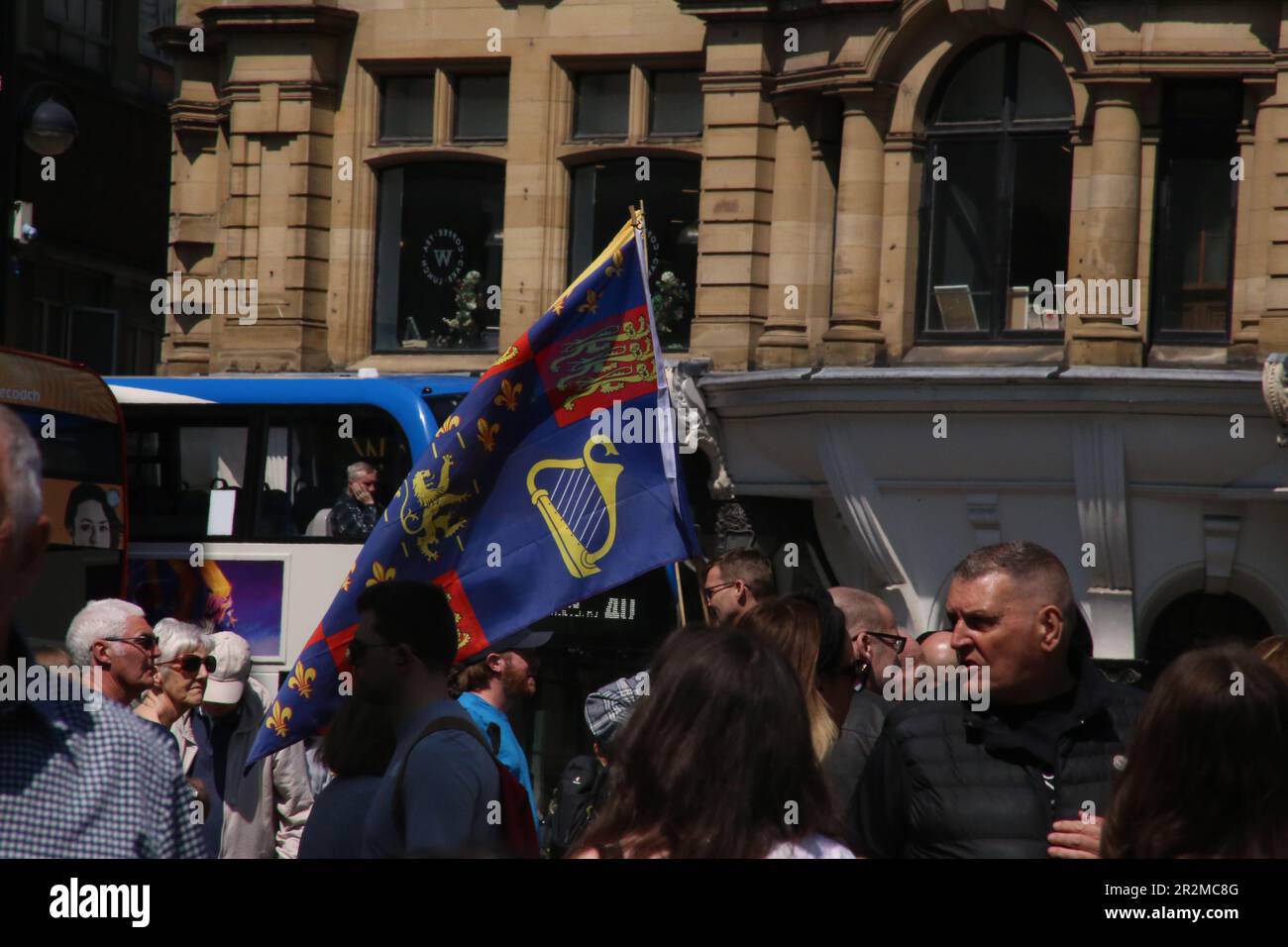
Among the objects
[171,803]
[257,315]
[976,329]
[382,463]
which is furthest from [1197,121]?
[171,803]

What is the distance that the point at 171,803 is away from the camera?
3420mm

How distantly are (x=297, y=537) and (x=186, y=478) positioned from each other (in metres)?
1.25

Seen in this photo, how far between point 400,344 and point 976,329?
6.55m

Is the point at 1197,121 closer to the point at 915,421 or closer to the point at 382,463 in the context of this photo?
the point at 915,421

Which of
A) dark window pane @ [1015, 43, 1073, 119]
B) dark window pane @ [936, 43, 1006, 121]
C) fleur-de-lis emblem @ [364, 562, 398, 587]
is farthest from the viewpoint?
dark window pane @ [936, 43, 1006, 121]

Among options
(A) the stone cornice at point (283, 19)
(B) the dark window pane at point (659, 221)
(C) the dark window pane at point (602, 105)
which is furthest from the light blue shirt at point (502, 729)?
(A) the stone cornice at point (283, 19)

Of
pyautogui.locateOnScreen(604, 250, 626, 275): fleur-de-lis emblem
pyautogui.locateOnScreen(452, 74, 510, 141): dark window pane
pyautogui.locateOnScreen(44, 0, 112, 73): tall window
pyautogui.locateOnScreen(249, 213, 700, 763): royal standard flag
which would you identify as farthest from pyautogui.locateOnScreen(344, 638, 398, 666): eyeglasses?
pyautogui.locateOnScreen(44, 0, 112, 73): tall window

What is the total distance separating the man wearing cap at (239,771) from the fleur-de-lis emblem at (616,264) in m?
2.46

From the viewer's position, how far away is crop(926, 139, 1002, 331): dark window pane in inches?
776
